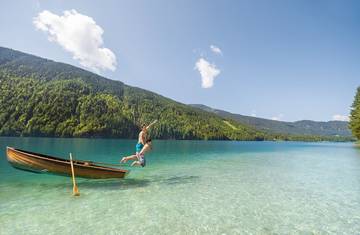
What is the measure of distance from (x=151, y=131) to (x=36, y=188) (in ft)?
465

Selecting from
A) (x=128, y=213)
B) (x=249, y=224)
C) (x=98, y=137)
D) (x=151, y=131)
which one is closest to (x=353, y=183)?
(x=249, y=224)

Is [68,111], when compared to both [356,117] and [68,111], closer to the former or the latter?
[68,111]

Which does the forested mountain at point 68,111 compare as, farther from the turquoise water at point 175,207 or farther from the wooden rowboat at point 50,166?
the turquoise water at point 175,207

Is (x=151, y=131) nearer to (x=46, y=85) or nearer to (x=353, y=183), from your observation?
(x=46, y=85)

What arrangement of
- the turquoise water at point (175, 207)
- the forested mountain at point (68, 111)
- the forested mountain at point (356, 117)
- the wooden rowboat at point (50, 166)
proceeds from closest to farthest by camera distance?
1. the turquoise water at point (175, 207)
2. the wooden rowboat at point (50, 166)
3. the forested mountain at point (356, 117)
4. the forested mountain at point (68, 111)

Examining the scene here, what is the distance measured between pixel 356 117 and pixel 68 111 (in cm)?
14299

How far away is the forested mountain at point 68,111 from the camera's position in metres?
123

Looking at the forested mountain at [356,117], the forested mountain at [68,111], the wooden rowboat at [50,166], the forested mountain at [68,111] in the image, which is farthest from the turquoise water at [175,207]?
the forested mountain at [68,111]

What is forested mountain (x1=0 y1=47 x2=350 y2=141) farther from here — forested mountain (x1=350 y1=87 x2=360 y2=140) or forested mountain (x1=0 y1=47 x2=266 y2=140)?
forested mountain (x1=350 y1=87 x2=360 y2=140)

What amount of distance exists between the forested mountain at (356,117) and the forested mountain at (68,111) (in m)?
91.8

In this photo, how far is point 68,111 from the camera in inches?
5502

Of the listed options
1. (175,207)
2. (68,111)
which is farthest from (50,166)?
(68,111)

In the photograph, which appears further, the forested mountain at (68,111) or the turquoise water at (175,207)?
the forested mountain at (68,111)

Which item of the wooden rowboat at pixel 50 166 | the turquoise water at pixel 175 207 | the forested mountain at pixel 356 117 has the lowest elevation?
the turquoise water at pixel 175 207
